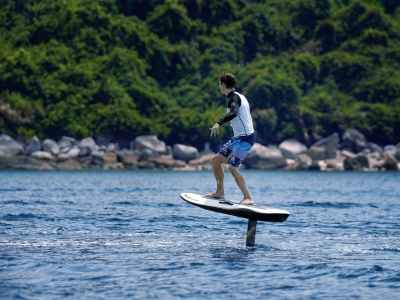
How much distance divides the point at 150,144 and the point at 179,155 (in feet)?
8.64

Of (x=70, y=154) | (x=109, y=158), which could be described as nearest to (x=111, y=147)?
(x=109, y=158)

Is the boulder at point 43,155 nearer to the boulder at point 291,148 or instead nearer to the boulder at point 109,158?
the boulder at point 109,158

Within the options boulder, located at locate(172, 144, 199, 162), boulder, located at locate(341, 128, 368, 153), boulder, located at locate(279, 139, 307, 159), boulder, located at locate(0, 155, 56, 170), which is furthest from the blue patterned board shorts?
boulder, located at locate(341, 128, 368, 153)

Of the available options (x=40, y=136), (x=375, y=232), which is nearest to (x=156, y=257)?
(x=375, y=232)

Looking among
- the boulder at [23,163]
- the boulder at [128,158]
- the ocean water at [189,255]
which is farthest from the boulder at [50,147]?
the ocean water at [189,255]

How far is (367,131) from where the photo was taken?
273 ft

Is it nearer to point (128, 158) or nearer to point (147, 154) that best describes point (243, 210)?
point (128, 158)

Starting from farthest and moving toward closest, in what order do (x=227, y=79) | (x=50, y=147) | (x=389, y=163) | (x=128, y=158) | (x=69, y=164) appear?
(x=389, y=163) → (x=128, y=158) → (x=50, y=147) → (x=69, y=164) → (x=227, y=79)

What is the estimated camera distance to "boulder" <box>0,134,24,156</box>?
6744cm

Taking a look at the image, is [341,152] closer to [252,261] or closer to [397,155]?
[397,155]

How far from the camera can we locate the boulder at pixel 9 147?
6744 centimetres

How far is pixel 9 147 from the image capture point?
222 feet

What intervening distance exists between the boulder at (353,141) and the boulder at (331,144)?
1.54 m

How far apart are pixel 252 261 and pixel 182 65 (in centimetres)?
7244
